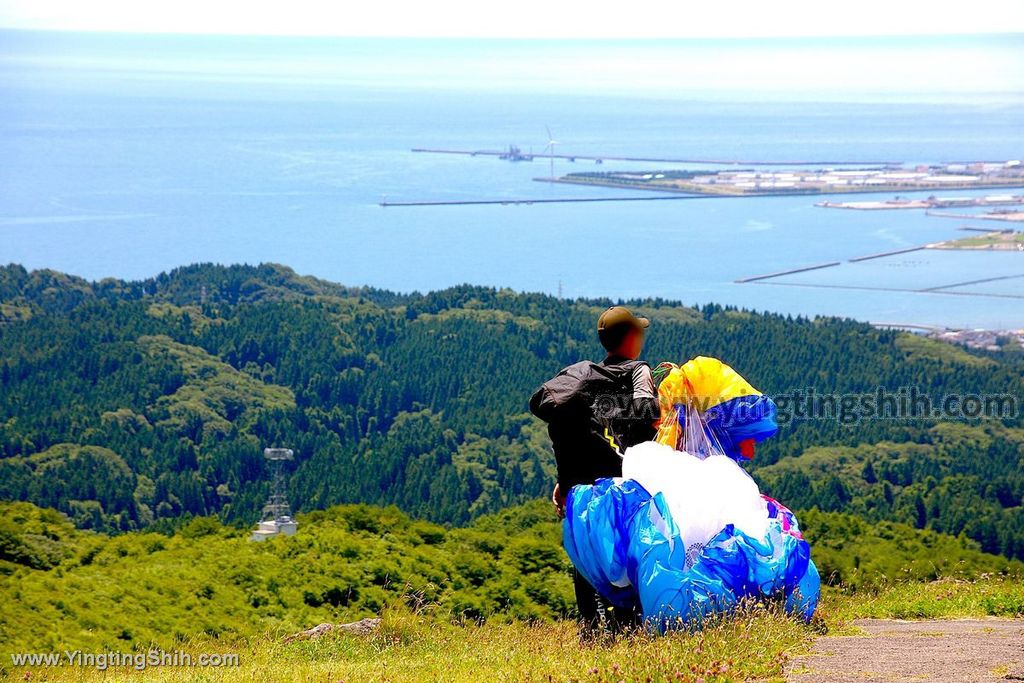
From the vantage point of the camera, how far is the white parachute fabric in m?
7.20

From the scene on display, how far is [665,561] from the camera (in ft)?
23.3

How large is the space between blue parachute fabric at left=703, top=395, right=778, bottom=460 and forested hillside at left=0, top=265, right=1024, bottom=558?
38.8 m

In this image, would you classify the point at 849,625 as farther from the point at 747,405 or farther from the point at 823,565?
the point at 823,565

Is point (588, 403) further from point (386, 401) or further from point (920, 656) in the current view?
point (386, 401)

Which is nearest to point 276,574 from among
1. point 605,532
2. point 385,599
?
point 385,599

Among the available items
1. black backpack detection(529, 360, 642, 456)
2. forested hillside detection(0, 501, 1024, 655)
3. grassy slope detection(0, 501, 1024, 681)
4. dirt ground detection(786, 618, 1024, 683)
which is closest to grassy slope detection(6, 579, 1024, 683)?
grassy slope detection(0, 501, 1024, 681)

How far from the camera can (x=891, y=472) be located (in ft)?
189

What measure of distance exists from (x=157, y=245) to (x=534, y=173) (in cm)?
5538

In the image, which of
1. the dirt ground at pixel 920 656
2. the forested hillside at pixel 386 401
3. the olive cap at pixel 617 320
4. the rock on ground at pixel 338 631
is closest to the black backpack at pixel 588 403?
the olive cap at pixel 617 320

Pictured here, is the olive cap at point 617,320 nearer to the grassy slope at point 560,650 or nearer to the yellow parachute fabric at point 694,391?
the yellow parachute fabric at point 694,391

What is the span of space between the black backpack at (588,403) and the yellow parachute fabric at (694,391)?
27 cm

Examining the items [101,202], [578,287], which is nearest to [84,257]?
[101,202]

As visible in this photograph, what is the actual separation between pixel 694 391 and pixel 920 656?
1780 mm

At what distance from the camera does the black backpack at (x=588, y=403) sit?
738cm
